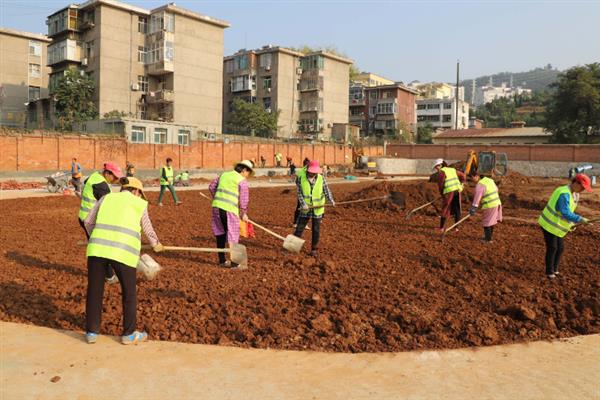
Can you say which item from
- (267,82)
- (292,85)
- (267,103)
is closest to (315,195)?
(267,103)

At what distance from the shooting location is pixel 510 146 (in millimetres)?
40031

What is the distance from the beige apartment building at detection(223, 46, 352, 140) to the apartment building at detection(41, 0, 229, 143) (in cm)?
1094

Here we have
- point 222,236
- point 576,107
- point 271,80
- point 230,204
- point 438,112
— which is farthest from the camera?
point 438,112

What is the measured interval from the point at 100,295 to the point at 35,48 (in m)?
59.1

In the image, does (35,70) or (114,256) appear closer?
(114,256)

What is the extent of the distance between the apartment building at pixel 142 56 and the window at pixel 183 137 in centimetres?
408

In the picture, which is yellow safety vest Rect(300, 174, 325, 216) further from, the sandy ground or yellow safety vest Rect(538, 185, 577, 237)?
the sandy ground

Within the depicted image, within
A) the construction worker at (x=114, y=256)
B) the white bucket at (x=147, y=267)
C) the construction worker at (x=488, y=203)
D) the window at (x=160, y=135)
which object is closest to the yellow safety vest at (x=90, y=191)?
the white bucket at (x=147, y=267)

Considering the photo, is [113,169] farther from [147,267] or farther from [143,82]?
[143,82]

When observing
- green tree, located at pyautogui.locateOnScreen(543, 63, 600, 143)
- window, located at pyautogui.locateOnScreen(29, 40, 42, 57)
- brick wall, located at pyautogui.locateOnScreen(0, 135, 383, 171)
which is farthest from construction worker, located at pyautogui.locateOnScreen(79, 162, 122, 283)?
window, located at pyautogui.locateOnScreen(29, 40, 42, 57)

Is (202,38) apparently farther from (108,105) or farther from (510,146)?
(510,146)

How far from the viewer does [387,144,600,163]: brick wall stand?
3716cm

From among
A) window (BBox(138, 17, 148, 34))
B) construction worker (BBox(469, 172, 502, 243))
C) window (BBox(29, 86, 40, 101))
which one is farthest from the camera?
window (BBox(29, 86, 40, 101))

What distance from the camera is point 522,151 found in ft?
131
